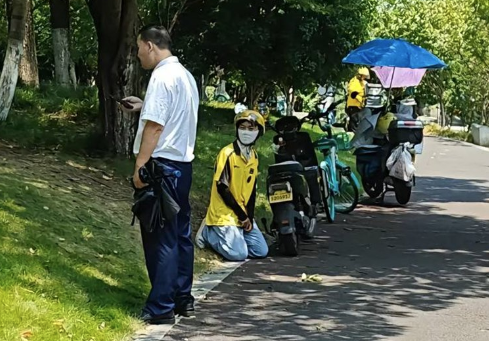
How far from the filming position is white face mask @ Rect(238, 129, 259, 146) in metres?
8.87

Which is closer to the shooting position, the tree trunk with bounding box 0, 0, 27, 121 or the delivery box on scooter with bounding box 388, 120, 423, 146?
the tree trunk with bounding box 0, 0, 27, 121

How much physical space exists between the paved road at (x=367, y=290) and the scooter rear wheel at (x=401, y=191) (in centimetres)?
145

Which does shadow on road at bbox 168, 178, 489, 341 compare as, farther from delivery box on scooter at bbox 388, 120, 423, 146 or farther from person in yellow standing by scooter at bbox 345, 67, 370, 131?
person in yellow standing by scooter at bbox 345, 67, 370, 131

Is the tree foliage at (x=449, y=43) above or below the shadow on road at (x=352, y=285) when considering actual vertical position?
above

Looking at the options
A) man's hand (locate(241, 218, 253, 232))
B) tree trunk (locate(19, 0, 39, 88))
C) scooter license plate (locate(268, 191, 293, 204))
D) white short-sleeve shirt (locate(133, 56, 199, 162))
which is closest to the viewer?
white short-sleeve shirt (locate(133, 56, 199, 162))

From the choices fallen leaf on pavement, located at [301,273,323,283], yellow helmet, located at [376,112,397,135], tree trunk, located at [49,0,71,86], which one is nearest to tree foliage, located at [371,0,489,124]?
tree trunk, located at [49,0,71,86]

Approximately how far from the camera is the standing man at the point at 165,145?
5.91 metres

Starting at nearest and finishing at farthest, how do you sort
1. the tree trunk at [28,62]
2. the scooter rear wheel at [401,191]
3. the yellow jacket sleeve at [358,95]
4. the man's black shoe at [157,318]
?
the man's black shoe at [157,318]
the scooter rear wheel at [401,191]
the yellow jacket sleeve at [358,95]
the tree trunk at [28,62]

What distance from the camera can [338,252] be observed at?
30.9 ft

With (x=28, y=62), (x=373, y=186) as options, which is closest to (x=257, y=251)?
(x=373, y=186)

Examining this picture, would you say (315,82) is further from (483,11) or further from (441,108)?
(441,108)

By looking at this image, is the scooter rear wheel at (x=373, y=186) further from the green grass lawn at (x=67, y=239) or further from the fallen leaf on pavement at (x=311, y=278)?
the fallen leaf on pavement at (x=311, y=278)

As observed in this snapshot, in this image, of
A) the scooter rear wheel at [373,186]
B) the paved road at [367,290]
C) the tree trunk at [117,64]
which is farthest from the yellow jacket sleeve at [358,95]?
the tree trunk at [117,64]

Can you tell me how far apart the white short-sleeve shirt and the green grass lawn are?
3.62 ft
